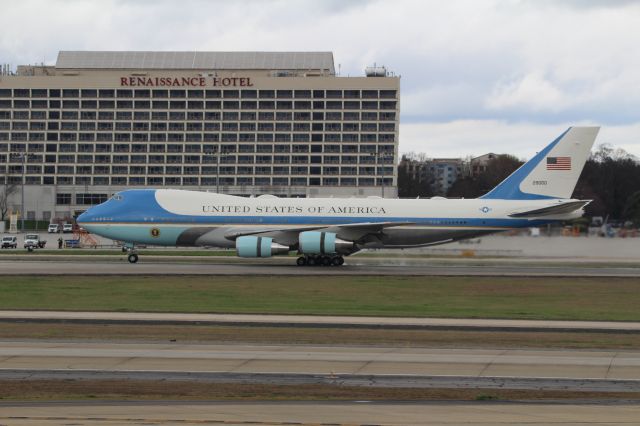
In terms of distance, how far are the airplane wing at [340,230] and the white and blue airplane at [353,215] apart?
0.19 feet

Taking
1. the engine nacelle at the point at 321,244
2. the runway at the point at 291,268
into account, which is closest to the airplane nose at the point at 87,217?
the runway at the point at 291,268

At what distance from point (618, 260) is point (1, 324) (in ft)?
147

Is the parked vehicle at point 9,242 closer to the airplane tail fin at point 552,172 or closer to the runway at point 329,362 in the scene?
the airplane tail fin at point 552,172

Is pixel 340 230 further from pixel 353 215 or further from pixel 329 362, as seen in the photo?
pixel 329 362

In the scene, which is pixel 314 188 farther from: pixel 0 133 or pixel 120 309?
pixel 120 309

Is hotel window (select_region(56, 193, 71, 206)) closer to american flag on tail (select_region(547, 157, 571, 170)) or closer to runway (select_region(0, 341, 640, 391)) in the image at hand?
american flag on tail (select_region(547, 157, 571, 170))

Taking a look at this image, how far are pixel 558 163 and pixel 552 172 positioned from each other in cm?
73

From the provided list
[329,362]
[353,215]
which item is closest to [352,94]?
[353,215]

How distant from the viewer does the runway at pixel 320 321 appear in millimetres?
28828

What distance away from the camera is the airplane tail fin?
55.6 meters

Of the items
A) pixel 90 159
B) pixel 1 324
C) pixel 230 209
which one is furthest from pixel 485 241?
pixel 90 159

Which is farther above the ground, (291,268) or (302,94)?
(302,94)
